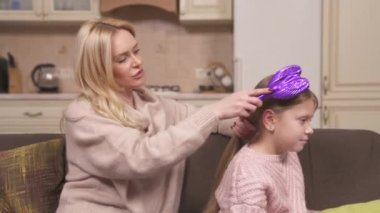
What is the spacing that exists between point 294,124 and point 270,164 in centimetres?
13

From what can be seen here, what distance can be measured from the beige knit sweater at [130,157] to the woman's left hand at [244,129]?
0.16 metres

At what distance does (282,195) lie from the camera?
51.5 inches

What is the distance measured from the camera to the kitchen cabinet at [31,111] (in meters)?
3.47

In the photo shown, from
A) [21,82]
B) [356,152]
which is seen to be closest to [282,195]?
[356,152]

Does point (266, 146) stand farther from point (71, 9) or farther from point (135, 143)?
point (71, 9)

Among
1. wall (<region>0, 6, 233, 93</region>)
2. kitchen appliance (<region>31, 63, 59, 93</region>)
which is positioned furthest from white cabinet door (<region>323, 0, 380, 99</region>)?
kitchen appliance (<region>31, 63, 59, 93</region>)

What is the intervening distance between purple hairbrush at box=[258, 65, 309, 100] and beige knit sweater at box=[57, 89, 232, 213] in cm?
17

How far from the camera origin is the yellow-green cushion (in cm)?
148

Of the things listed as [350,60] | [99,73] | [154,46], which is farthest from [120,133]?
[154,46]

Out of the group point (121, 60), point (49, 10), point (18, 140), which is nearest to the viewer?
point (121, 60)

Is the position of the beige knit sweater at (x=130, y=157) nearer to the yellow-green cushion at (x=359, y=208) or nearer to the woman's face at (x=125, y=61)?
the woman's face at (x=125, y=61)

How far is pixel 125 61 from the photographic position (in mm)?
1429

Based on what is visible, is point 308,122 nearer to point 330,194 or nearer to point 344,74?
point 330,194

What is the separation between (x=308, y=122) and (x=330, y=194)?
420mm
